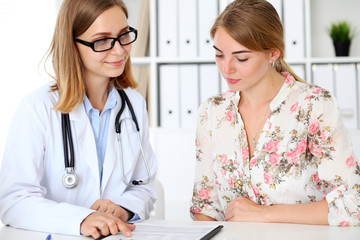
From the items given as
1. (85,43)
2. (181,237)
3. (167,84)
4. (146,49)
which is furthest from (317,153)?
(146,49)

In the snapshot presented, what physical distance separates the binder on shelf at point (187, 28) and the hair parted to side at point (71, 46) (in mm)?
1318

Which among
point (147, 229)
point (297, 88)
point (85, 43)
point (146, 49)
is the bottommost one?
point (147, 229)

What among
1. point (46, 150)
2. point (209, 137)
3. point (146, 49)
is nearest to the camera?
point (46, 150)

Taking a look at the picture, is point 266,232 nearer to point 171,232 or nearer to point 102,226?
point 171,232

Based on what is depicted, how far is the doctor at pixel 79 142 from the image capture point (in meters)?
1.24

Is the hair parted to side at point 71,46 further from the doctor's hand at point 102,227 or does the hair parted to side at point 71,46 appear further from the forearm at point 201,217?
the forearm at point 201,217

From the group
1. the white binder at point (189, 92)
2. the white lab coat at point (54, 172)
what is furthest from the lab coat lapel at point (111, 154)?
the white binder at point (189, 92)

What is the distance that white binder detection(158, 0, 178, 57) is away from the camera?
107 inches

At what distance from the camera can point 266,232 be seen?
1.15m

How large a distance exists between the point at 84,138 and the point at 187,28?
58.6 inches

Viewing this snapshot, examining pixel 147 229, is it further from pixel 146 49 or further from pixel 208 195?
pixel 146 49

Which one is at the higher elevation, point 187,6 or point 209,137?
point 187,6

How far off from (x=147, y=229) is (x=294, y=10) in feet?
6.13

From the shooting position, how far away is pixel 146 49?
2.92 meters
